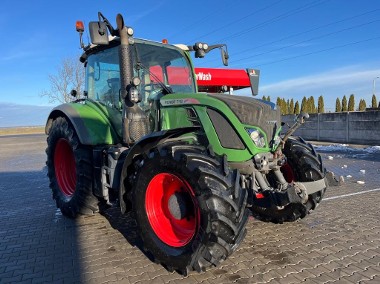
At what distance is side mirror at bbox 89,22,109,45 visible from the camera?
3744 millimetres

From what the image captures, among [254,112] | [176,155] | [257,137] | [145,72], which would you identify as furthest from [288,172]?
[145,72]

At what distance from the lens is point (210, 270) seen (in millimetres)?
3340

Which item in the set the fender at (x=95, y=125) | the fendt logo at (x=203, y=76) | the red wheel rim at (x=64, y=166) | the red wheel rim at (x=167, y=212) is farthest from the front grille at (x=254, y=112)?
the fendt logo at (x=203, y=76)

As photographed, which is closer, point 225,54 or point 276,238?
point 276,238

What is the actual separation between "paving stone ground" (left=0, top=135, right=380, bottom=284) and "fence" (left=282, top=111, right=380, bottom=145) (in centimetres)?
989

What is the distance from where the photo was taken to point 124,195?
12.4 feet

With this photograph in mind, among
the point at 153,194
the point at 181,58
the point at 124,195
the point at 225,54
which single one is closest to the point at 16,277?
the point at 124,195

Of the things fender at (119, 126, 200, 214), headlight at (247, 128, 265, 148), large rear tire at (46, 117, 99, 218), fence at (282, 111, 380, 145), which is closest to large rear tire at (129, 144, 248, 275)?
fender at (119, 126, 200, 214)

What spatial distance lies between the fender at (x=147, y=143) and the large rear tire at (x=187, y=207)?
11 centimetres

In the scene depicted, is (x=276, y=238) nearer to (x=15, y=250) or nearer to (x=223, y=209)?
(x=223, y=209)

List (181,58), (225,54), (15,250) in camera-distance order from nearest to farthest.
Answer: (15,250) → (181,58) → (225,54)

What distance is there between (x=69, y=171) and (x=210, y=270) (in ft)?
10.8

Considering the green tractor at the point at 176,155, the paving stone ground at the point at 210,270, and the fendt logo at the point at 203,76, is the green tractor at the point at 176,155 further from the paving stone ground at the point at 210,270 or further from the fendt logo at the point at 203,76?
the fendt logo at the point at 203,76

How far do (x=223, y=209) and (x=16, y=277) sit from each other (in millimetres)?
2118
